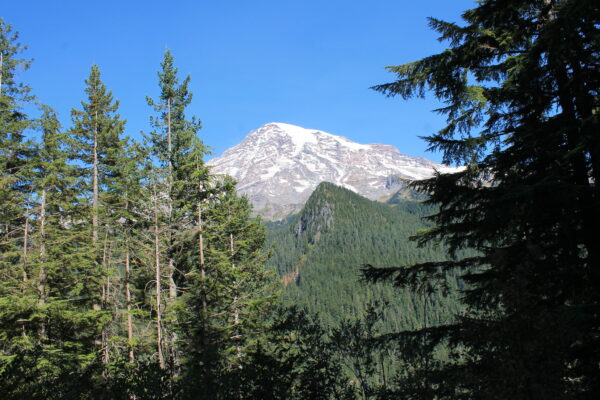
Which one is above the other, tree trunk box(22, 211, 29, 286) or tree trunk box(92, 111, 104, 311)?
tree trunk box(92, 111, 104, 311)

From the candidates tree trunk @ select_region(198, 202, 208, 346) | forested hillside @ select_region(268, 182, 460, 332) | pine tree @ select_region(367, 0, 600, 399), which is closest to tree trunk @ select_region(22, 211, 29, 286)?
tree trunk @ select_region(198, 202, 208, 346)

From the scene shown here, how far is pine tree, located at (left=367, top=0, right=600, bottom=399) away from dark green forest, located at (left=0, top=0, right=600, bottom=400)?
34mm

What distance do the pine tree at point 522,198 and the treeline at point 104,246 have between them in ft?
21.9

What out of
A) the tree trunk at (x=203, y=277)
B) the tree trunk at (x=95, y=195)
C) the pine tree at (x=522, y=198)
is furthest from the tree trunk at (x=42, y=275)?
the pine tree at (x=522, y=198)

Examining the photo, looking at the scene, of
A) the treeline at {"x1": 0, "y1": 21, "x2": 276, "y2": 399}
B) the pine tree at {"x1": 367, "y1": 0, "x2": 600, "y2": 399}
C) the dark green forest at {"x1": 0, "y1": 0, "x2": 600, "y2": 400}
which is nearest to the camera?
the pine tree at {"x1": 367, "y1": 0, "x2": 600, "y2": 399}

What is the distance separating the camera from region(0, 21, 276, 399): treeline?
39.7 feet

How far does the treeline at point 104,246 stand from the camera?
39.7 ft

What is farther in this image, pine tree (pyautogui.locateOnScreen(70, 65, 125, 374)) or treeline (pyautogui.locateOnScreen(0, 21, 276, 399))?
pine tree (pyautogui.locateOnScreen(70, 65, 125, 374))

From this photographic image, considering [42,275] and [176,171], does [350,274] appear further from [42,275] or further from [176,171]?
[42,275]

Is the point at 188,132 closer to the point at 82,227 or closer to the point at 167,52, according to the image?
the point at 167,52

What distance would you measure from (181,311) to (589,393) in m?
11.7

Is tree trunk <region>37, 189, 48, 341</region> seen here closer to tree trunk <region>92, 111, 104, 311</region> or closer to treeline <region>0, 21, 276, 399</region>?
treeline <region>0, 21, 276, 399</region>

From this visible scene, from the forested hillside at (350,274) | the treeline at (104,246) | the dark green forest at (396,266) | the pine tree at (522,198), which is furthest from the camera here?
the forested hillside at (350,274)

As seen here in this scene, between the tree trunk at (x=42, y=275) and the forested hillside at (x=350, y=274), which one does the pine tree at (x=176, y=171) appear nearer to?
the tree trunk at (x=42, y=275)
